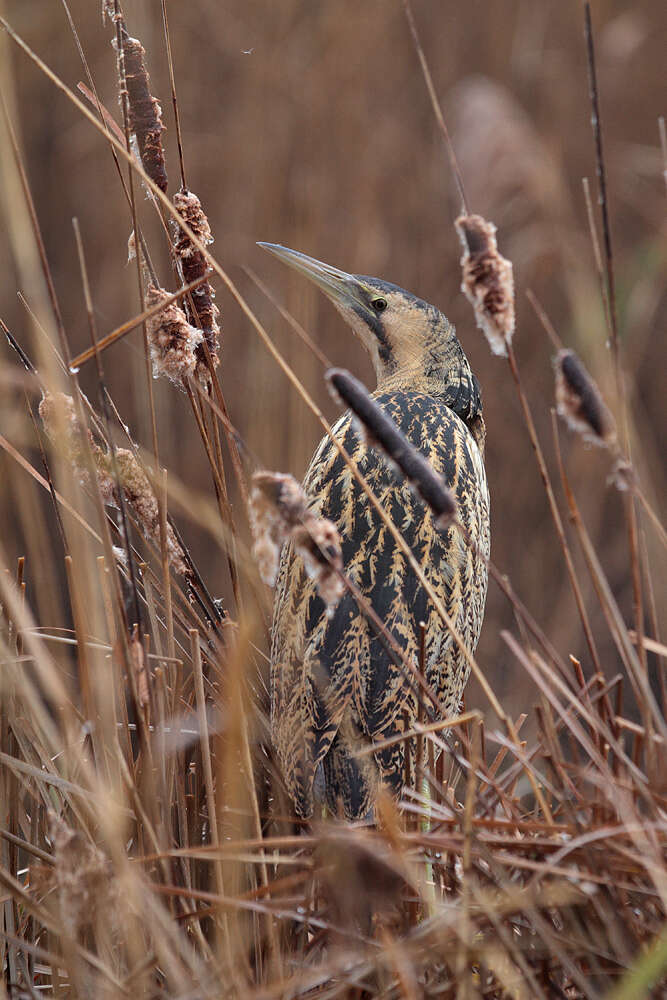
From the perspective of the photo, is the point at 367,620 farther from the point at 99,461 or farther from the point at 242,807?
the point at 99,461

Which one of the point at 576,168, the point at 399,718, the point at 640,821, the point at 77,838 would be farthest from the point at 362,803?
the point at 576,168

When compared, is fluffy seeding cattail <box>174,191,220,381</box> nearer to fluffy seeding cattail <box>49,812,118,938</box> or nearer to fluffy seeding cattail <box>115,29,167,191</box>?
fluffy seeding cattail <box>115,29,167,191</box>

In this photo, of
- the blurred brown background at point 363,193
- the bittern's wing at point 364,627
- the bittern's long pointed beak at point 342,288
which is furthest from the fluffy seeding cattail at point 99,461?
the blurred brown background at point 363,193

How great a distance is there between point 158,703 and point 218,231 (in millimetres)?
1940

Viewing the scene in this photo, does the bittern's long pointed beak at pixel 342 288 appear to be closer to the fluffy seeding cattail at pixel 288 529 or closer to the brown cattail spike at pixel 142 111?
the brown cattail spike at pixel 142 111

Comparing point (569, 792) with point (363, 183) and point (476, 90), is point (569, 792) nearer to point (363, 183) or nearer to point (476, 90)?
point (476, 90)

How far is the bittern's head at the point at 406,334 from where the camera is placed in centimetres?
191

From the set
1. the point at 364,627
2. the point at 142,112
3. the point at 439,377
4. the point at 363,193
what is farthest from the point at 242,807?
the point at 363,193

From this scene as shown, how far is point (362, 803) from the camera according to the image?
134 cm

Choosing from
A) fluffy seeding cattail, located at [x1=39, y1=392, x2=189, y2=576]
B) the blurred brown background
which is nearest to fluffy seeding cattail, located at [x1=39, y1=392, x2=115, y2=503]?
fluffy seeding cattail, located at [x1=39, y1=392, x2=189, y2=576]

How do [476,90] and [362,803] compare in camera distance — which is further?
[476,90]

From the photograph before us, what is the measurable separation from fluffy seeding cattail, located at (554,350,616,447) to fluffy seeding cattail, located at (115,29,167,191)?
468 millimetres

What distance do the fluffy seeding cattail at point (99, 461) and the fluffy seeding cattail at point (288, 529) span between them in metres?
0.22

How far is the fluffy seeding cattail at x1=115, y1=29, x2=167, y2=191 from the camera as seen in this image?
3.77 feet
